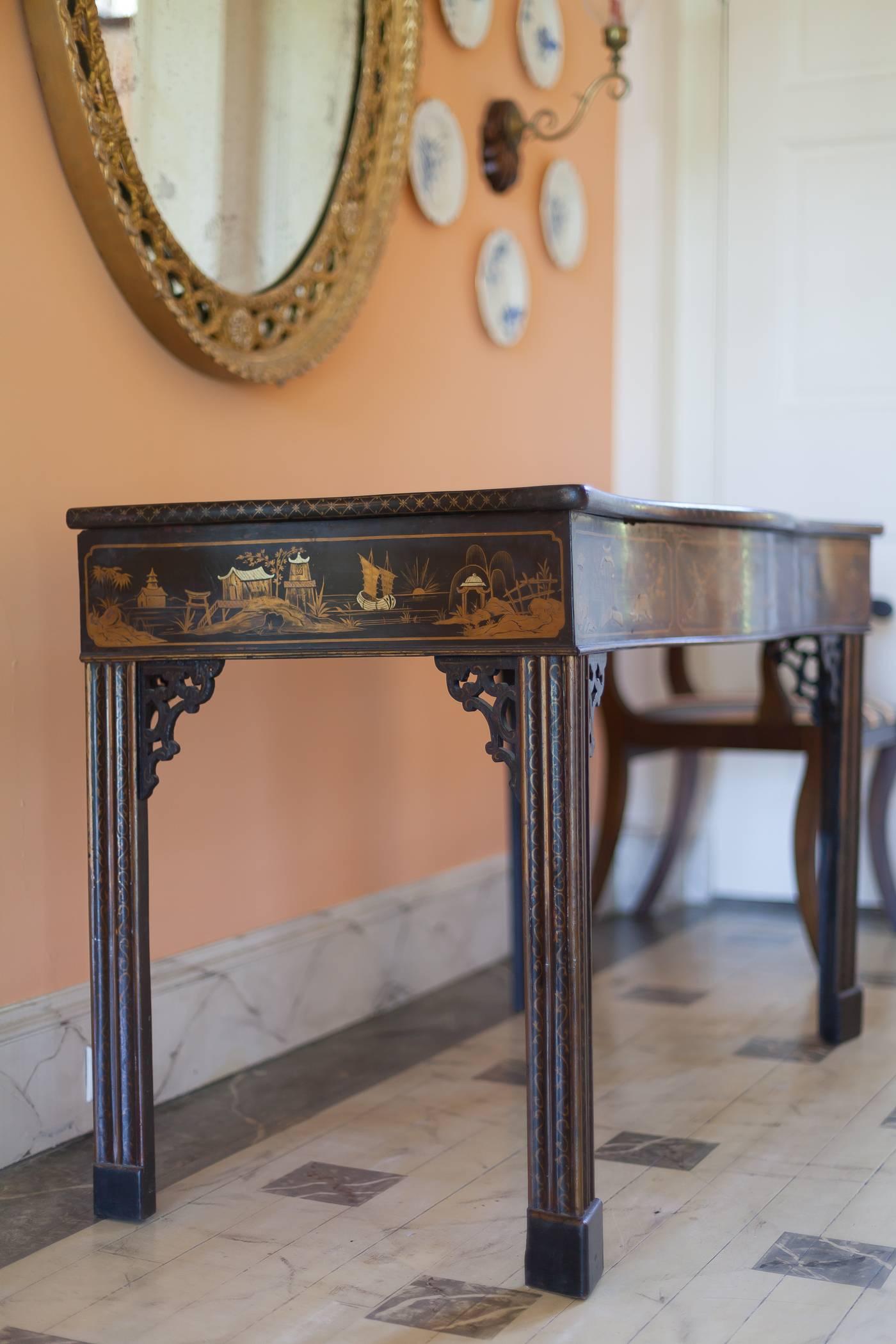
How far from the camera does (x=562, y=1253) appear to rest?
1729mm

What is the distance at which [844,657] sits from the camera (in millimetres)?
2791

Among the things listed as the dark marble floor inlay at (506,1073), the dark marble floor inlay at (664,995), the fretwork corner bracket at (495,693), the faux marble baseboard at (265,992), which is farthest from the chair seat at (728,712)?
the fretwork corner bracket at (495,693)

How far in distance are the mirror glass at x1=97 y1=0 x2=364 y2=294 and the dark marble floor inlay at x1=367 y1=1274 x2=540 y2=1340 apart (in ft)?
5.26

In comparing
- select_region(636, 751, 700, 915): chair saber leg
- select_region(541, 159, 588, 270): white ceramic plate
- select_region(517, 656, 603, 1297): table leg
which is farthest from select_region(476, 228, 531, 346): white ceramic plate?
select_region(517, 656, 603, 1297): table leg

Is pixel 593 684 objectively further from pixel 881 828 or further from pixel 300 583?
pixel 881 828

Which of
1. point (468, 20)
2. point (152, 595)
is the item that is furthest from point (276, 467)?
point (468, 20)

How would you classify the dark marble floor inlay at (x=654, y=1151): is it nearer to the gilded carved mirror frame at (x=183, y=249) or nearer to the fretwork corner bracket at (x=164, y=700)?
the fretwork corner bracket at (x=164, y=700)

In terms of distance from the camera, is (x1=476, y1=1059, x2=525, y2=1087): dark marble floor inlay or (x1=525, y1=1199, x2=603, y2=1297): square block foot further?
(x1=476, y1=1059, x2=525, y2=1087): dark marble floor inlay

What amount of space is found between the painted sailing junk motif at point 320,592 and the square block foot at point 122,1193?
70 cm

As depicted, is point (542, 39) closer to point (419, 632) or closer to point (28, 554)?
point (28, 554)

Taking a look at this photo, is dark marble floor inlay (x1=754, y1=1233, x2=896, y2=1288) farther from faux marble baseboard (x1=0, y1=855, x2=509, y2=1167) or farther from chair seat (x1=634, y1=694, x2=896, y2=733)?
chair seat (x1=634, y1=694, x2=896, y2=733)

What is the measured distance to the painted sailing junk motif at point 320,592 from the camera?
5.60 feet

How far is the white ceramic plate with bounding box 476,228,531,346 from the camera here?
3.42 meters

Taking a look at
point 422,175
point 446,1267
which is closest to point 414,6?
point 422,175
